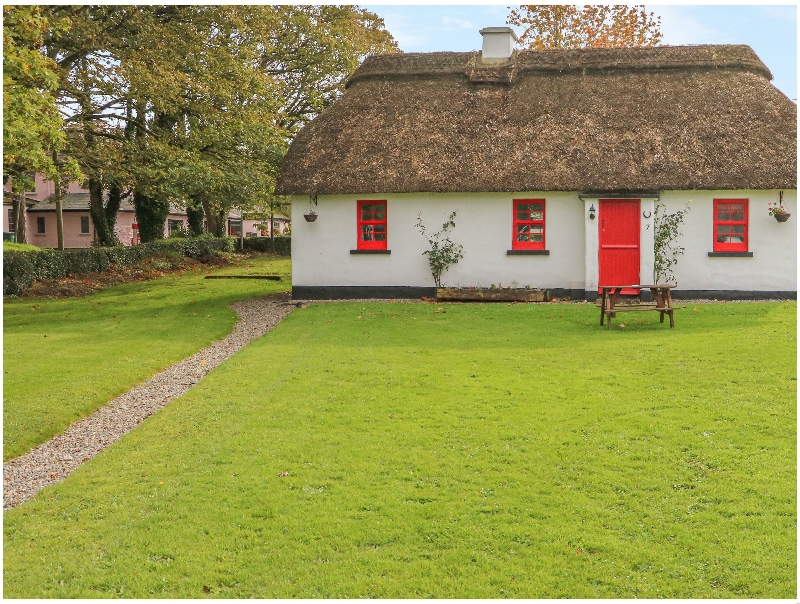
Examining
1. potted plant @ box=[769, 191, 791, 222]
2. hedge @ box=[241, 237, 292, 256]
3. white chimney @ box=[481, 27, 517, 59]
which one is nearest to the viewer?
potted plant @ box=[769, 191, 791, 222]

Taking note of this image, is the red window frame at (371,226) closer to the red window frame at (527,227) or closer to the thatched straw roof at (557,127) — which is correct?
the thatched straw roof at (557,127)

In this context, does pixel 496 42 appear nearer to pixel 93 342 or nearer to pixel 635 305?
pixel 635 305

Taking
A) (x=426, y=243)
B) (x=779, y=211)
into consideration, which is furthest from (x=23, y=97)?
(x=779, y=211)

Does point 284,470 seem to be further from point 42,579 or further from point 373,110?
point 373,110

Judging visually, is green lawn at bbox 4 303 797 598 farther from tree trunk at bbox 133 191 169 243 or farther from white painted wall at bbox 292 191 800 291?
tree trunk at bbox 133 191 169 243

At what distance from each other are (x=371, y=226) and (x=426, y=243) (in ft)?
5.29

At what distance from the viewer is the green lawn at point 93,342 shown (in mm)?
11301

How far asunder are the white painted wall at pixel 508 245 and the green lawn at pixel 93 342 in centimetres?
329

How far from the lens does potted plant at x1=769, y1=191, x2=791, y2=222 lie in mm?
20234

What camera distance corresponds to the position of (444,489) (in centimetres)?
770

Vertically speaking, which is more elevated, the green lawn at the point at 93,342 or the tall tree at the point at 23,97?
the tall tree at the point at 23,97

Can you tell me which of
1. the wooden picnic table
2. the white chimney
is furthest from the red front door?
the white chimney

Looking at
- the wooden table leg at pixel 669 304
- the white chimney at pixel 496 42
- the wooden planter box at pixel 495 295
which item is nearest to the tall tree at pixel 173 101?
the white chimney at pixel 496 42

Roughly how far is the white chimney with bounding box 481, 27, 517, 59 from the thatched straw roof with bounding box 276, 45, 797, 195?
1.30 ft
